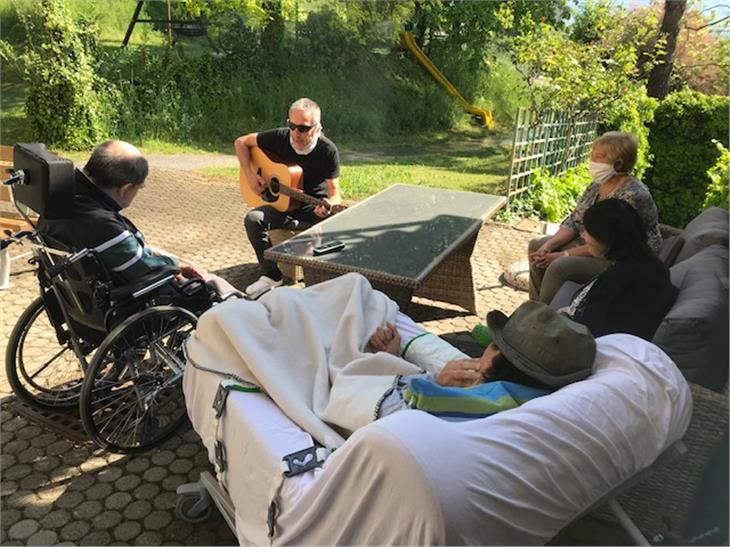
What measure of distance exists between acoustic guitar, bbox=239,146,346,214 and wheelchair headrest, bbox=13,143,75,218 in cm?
207

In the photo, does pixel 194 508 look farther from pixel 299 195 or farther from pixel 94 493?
pixel 299 195

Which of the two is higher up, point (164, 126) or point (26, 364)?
point (164, 126)

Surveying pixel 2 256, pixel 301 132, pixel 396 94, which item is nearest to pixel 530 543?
pixel 301 132

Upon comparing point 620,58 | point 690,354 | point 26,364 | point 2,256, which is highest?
point 620,58

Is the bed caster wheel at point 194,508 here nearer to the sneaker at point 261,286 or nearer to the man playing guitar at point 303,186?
the sneaker at point 261,286

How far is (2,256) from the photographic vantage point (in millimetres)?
3941

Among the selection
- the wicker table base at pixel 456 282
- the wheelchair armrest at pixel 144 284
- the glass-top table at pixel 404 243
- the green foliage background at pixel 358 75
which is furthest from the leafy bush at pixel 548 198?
the wheelchair armrest at pixel 144 284

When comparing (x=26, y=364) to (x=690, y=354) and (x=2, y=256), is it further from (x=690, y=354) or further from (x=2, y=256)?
(x=690, y=354)

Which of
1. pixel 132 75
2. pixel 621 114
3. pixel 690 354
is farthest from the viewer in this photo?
pixel 132 75

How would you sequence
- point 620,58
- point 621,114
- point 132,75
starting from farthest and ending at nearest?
1. point 132,75
2. point 621,114
3. point 620,58

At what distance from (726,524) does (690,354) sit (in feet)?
2.26

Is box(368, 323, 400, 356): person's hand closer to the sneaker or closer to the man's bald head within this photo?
the man's bald head

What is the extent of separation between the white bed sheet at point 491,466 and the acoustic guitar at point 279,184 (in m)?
2.81

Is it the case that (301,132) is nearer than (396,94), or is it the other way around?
(301,132)
